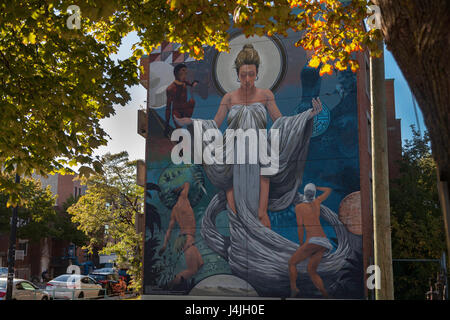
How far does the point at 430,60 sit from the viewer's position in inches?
133

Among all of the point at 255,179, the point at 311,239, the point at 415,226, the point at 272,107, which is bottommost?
the point at 311,239

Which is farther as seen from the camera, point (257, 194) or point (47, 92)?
point (257, 194)

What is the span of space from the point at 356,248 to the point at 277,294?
13.3 ft

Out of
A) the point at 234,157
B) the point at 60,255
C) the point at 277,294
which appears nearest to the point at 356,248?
the point at 277,294

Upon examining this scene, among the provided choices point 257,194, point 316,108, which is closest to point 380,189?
point 257,194

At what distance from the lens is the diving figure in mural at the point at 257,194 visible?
21.8 m

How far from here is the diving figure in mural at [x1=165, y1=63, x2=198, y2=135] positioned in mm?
25078

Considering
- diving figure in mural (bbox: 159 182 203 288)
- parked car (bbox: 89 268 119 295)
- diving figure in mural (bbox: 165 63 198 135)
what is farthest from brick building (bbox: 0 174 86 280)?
diving figure in mural (bbox: 165 63 198 135)

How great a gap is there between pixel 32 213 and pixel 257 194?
112 feet

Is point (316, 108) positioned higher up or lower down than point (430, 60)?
higher up

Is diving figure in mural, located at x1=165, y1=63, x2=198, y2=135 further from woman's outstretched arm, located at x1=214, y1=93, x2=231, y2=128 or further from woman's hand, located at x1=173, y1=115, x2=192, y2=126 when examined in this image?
woman's outstretched arm, located at x1=214, y1=93, x2=231, y2=128

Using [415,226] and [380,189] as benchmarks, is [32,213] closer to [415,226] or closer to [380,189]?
[415,226]

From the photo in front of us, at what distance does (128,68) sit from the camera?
10.5 m

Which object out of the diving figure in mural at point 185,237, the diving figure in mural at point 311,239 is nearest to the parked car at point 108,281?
the diving figure in mural at point 185,237
